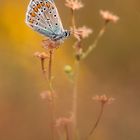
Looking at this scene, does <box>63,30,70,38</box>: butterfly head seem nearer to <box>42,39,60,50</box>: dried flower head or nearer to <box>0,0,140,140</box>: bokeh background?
<box>42,39,60,50</box>: dried flower head

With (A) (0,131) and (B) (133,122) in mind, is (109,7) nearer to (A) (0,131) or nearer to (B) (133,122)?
(B) (133,122)

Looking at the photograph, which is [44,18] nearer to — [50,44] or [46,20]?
[46,20]

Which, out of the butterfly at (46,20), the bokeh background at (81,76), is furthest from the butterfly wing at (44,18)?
the bokeh background at (81,76)

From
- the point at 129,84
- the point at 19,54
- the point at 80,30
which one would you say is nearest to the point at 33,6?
the point at 80,30

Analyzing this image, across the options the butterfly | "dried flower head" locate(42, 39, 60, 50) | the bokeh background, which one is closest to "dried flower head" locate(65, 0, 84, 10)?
the butterfly

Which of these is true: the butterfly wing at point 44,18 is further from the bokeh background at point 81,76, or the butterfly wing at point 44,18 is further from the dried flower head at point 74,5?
the bokeh background at point 81,76

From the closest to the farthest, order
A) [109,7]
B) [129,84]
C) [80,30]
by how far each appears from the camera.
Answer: [80,30] → [129,84] → [109,7]

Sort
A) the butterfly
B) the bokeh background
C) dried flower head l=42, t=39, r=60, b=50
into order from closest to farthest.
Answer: dried flower head l=42, t=39, r=60, b=50 < the butterfly < the bokeh background
